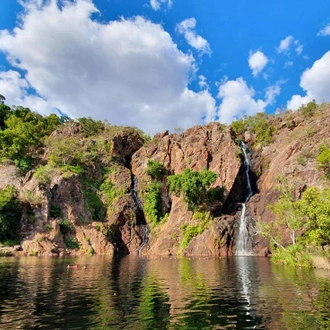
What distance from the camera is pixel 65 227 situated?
2842 inches

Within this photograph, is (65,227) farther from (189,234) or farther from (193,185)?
(193,185)

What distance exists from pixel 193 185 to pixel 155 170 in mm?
16811

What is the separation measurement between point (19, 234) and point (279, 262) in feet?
168

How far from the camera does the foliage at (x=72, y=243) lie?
69475 mm

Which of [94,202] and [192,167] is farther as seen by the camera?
[192,167]

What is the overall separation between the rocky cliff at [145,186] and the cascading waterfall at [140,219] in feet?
0.81

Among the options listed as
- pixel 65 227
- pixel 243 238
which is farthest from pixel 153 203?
pixel 243 238

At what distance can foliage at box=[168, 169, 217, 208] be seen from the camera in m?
71.1

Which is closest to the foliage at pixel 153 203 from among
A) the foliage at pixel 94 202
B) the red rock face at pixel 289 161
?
the foliage at pixel 94 202

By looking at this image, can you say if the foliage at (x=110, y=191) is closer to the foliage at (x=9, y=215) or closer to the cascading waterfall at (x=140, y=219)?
the cascading waterfall at (x=140, y=219)

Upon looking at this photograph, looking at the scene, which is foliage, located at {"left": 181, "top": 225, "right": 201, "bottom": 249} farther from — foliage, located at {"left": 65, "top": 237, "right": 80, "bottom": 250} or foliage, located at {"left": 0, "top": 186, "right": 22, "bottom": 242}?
foliage, located at {"left": 0, "top": 186, "right": 22, "bottom": 242}

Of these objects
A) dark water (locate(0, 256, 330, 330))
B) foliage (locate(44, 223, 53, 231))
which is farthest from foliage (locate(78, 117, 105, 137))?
dark water (locate(0, 256, 330, 330))

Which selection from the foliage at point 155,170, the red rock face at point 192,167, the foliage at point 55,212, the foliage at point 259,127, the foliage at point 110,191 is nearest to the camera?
the red rock face at point 192,167

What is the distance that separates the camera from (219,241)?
6500cm
